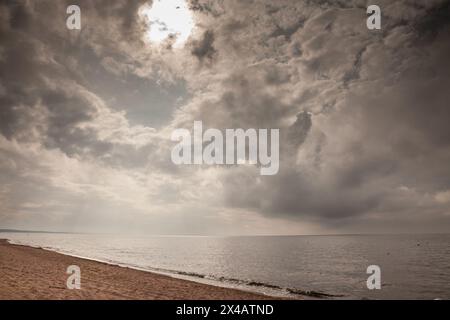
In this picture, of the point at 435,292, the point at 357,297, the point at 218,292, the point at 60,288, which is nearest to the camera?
the point at 60,288

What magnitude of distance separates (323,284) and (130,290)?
69.5 feet

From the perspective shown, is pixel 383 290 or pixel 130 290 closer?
pixel 130 290

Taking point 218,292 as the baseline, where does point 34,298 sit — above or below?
above

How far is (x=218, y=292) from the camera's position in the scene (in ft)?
72.0

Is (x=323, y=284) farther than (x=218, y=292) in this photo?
Yes
